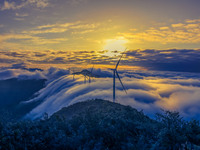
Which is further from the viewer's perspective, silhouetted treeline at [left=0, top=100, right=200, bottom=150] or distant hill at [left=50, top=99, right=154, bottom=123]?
distant hill at [left=50, top=99, right=154, bottom=123]

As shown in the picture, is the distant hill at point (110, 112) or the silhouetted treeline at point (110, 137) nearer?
the silhouetted treeline at point (110, 137)

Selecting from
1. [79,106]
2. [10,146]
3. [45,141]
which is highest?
[10,146]

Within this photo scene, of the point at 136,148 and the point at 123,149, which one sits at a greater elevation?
the point at 136,148

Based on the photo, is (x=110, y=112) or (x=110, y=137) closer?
(x=110, y=137)

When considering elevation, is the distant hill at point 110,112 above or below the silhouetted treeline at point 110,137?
below

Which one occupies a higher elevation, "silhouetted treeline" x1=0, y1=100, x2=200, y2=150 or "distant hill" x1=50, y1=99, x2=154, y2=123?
"silhouetted treeline" x1=0, y1=100, x2=200, y2=150

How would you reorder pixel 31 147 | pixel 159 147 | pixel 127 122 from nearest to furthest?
pixel 159 147 → pixel 31 147 → pixel 127 122

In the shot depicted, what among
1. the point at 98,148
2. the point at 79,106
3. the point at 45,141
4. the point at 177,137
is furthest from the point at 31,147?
the point at 79,106

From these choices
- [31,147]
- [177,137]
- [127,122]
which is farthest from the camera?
[127,122]

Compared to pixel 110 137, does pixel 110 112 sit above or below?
below

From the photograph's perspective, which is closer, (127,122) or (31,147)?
(31,147)

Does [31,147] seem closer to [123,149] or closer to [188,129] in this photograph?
[123,149]
